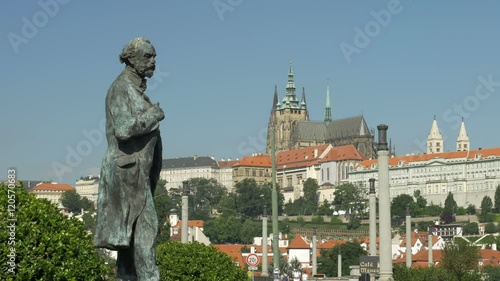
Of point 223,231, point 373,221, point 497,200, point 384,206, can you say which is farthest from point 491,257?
point 384,206

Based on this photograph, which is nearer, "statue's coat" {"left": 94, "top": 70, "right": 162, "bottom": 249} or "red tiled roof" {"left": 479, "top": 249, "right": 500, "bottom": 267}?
"statue's coat" {"left": 94, "top": 70, "right": 162, "bottom": 249}

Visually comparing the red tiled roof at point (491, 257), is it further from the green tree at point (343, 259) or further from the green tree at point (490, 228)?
the green tree at point (490, 228)

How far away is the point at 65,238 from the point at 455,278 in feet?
85.2

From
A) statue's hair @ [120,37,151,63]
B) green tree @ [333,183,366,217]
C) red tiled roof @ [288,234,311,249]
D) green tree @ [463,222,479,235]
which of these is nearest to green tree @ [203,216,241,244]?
red tiled roof @ [288,234,311,249]

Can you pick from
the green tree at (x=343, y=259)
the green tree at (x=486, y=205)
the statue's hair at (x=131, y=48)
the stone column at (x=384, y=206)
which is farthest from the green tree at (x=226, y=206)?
the statue's hair at (x=131, y=48)

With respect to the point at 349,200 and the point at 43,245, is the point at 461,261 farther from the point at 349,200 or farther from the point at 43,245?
the point at 349,200

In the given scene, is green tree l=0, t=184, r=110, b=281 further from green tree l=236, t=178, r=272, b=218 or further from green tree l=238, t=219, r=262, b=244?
green tree l=236, t=178, r=272, b=218

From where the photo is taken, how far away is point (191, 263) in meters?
30.6

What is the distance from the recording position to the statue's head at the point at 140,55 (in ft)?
24.3

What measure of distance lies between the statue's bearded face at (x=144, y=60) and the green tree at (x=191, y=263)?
75.1ft

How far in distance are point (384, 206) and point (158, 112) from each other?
17900 mm

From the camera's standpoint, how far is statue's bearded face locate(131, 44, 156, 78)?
739 cm

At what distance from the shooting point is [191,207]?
196 m

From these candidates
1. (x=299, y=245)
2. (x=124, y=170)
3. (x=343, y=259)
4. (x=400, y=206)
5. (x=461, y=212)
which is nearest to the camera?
(x=124, y=170)
